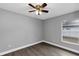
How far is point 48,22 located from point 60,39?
5.58 ft

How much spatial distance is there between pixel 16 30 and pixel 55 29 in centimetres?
254

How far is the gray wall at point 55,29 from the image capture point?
3578 millimetres

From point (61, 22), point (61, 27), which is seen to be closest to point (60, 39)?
point (61, 27)

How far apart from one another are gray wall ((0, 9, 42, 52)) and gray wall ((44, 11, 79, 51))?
83cm

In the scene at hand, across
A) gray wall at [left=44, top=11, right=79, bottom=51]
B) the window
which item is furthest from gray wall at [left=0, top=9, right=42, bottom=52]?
the window

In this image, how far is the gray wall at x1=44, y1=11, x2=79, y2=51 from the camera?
11.7ft

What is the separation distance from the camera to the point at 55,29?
4.64 meters

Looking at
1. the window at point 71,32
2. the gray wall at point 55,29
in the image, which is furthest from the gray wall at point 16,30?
the window at point 71,32

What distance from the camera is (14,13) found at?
12.2 feet

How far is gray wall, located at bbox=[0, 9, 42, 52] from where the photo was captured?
3.23 meters

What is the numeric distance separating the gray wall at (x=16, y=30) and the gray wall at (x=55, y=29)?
825 millimetres

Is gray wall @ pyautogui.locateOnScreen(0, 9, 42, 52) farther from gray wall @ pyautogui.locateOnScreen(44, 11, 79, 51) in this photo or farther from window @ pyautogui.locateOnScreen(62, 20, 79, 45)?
window @ pyautogui.locateOnScreen(62, 20, 79, 45)

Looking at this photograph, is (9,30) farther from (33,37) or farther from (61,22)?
(61,22)

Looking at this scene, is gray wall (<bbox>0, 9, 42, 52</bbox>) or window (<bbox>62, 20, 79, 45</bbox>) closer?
gray wall (<bbox>0, 9, 42, 52</bbox>)
